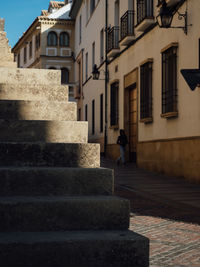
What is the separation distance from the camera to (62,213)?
129 inches

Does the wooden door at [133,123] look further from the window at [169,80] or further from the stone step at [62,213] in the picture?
the stone step at [62,213]

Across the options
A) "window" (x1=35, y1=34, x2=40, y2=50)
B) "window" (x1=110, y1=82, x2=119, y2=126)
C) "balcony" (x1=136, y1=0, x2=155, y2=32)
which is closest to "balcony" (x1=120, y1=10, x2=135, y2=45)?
"balcony" (x1=136, y1=0, x2=155, y2=32)

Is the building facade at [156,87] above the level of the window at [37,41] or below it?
below

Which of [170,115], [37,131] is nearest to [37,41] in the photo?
[170,115]

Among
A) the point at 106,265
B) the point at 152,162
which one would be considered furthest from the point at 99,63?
the point at 106,265

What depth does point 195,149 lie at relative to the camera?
37.0 ft

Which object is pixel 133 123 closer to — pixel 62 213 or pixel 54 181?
pixel 54 181

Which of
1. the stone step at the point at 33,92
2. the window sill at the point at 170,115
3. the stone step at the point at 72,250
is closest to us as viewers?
the stone step at the point at 72,250

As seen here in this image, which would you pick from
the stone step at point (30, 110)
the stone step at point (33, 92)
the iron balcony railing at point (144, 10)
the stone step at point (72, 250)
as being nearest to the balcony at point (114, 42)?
the iron balcony railing at point (144, 10)

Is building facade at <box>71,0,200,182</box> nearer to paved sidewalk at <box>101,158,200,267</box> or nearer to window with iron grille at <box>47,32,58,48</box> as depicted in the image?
paved sidewalk at <box>101,158,200,267</box>

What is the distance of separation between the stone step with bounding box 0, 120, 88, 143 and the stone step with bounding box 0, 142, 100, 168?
384 mm

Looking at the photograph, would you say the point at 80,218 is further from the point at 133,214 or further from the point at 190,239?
the point at 133,214

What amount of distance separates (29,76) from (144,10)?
1087 cm

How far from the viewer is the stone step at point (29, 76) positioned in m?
5.18
